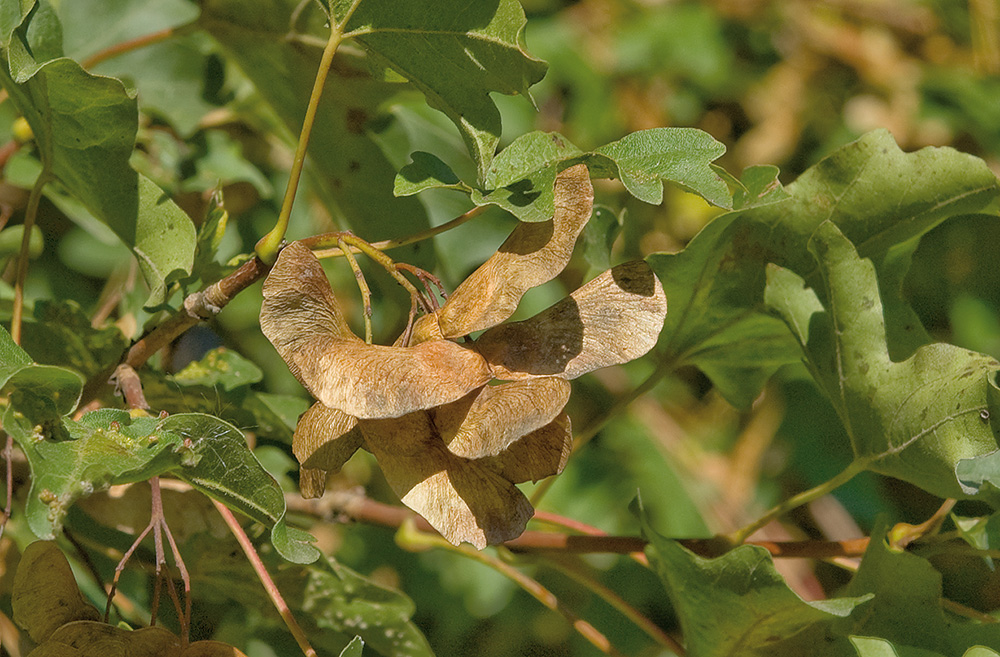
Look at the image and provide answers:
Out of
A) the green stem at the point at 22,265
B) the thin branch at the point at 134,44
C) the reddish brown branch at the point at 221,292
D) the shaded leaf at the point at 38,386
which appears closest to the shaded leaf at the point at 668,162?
the reddish brown branch at the point at 221,292

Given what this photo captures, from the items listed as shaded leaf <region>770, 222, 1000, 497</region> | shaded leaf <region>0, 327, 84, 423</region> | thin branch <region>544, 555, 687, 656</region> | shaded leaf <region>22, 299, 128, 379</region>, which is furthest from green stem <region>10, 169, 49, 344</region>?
shaded leaf <region>770, 222, 1000, 497</region>

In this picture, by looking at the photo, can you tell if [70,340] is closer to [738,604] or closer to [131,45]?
[131,45]

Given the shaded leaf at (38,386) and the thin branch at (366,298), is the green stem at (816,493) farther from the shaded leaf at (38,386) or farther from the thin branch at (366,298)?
the shaded leaf at (38,386)

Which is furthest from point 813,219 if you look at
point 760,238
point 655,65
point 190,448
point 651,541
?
point 655,65

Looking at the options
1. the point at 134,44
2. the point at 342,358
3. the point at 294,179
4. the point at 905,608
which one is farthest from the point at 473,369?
the point at 134,44

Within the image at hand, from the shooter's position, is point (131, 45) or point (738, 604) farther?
point (131, 45)

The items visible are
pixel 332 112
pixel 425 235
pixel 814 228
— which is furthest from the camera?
pixel 332 112

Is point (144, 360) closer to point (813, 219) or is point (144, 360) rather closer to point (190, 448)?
point (190, 448)
